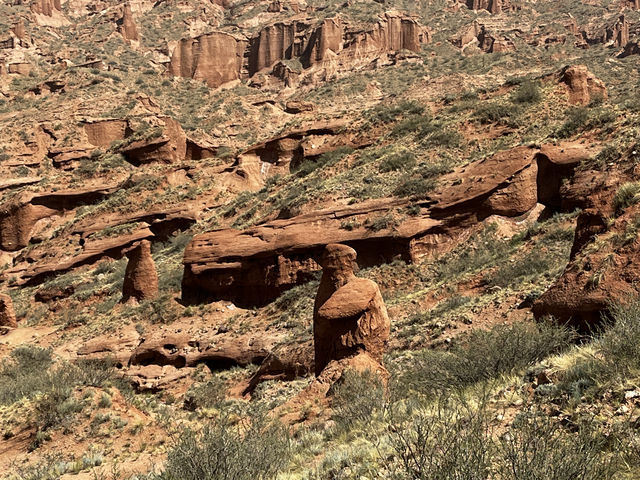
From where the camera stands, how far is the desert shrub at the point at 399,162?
2467cm

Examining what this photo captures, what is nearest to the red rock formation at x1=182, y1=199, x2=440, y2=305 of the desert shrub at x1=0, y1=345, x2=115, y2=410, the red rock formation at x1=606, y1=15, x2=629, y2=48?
the desert shrub at x1=0, y1=345, x2=115, y2=410

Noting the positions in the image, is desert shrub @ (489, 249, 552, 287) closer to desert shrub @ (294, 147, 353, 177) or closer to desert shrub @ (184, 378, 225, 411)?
desert shrub @ (184, 378, 225, 411)

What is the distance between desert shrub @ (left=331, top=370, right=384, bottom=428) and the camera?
22.7ft

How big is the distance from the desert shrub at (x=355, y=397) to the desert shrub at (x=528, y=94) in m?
23.7

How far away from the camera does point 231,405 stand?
12914 millimetres

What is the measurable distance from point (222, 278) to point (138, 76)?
64585 millimetres

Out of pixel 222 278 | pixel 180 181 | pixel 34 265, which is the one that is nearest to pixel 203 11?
pixel 180 181

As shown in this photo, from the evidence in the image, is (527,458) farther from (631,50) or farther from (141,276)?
(631,50)

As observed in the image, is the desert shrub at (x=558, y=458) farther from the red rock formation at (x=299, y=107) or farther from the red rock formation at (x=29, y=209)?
the red rock formation at (x=299, y=107)

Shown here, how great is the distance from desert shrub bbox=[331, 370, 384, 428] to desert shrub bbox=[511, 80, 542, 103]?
2373 centimetres

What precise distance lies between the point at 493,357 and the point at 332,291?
574cm

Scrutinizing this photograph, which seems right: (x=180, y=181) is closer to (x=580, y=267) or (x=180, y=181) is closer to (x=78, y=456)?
(x=78, y=456)

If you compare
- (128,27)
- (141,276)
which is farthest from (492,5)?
(141,276)

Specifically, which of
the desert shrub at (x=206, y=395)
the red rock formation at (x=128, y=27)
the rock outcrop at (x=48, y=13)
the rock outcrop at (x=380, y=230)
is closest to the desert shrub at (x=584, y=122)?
the rock outcrop at (x=380, y=230)
